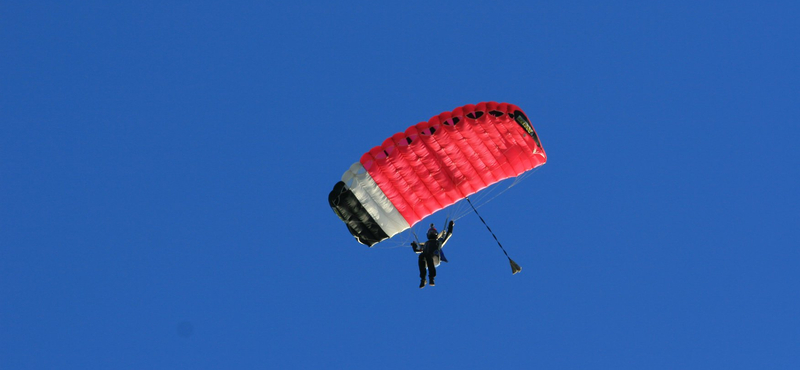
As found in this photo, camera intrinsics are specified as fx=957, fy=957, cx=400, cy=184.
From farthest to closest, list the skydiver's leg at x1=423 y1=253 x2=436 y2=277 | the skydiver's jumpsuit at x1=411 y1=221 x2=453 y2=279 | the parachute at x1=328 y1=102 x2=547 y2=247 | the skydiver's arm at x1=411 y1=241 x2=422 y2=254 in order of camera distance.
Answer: the skydiver's arm at x1=411 y1=241 x2=422 y2=254 → the skydiver's jumpsuit at x1=411 y1=221 x2=453 y2=279 → the skydiver's leg at x1=423 y1=253 x2=436 y2=277 → the parachute at x1=328 y1=102 x2=547 y2=247

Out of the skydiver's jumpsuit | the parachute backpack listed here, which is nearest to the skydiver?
the skydiver's jumpsuit

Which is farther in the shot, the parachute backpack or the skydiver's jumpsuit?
the skydiver's jumpsuit

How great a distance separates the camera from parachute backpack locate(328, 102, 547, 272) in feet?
75.6

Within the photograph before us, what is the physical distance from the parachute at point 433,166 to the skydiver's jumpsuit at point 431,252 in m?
0.69

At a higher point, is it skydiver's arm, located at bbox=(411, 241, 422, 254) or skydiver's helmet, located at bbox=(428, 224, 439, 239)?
skydiver's helmet, located at bbox=(428, 224, 439, 239)

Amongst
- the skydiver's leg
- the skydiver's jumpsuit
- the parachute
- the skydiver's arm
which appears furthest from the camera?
the skydiver's arm

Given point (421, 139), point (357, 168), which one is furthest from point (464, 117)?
point (357, 168)

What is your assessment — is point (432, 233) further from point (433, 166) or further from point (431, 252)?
point (433, 166)

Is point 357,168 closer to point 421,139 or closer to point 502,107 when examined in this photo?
point 421,139

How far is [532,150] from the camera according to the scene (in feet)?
77.5

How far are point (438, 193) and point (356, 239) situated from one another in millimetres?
2418

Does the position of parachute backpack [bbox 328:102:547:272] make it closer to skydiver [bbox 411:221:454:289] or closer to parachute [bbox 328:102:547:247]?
parachute [bbox 328:102:547:247]

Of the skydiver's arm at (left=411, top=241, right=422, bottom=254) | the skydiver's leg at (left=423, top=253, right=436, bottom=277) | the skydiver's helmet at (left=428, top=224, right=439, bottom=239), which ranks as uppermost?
the skydiver's helmet at (left=428, top=224, right=439, bottom=239)

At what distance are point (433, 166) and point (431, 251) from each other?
2198mm
